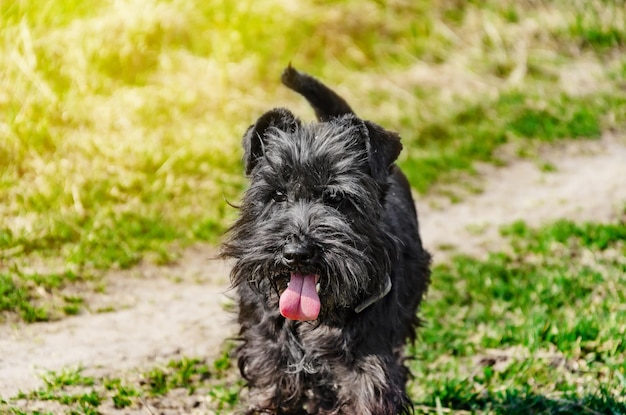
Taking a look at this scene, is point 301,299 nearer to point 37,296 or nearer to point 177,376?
point 177,376

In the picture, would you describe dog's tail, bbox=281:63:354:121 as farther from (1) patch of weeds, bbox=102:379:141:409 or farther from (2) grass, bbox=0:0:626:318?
(2) grass, bbox=0:0:626:318

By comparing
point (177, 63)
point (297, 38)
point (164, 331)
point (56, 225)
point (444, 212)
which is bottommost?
point (164, 331)

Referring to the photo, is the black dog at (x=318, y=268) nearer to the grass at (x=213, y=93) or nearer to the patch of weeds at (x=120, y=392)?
the patch of weeds at (x=120, y=392)

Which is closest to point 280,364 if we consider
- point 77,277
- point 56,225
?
point 77,277

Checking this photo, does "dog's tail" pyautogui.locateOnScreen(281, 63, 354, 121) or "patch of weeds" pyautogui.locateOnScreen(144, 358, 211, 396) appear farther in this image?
"patch of weeds" pyautogui.locateOnScreen(144, 358, 211, 396)

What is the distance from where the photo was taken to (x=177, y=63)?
9.99 meters

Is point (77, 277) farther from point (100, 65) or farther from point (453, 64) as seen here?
point (453, 64)

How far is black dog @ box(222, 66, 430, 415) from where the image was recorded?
3.58 meters

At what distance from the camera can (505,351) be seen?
5.45 meters

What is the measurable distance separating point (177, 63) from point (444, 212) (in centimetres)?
403

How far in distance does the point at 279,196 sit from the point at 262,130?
47 centimetres

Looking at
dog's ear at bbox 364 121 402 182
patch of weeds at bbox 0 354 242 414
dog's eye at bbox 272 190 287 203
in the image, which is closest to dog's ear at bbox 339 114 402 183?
dog's ear at bbox 364 121 402 182

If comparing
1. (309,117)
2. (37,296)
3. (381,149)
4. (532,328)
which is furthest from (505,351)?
(309,117)

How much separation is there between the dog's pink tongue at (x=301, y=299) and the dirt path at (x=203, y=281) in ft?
3.73
